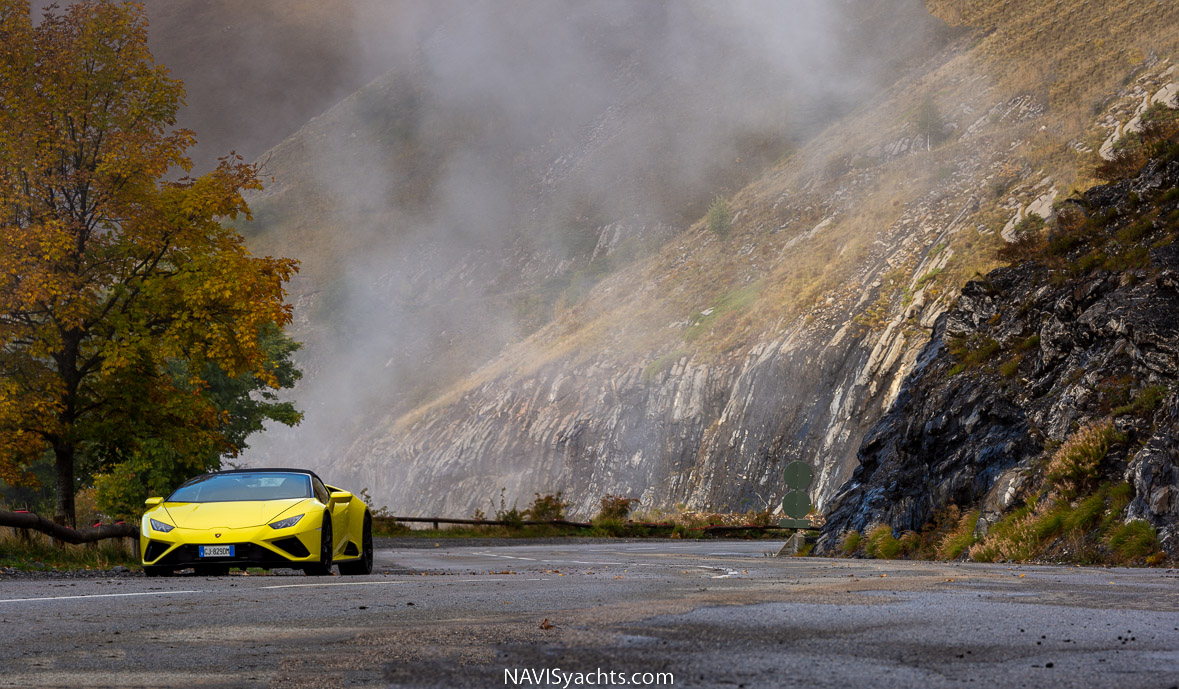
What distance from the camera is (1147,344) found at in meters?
17.5

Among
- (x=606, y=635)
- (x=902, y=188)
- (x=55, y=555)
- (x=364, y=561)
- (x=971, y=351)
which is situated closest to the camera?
(x=606, y=635)

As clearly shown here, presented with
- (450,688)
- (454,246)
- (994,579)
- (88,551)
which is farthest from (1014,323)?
(454,246)

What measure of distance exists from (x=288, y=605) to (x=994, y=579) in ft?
21.5

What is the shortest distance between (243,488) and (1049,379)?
48.1 ft

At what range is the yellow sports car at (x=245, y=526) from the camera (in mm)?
12289

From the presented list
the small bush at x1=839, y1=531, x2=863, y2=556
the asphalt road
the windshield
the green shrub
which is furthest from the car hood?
the small bush at x1=839, y1=531, x2=863, y2=556

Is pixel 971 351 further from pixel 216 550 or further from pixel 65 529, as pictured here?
pixel 65 529

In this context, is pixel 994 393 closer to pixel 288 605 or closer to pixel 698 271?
pixel 288 605

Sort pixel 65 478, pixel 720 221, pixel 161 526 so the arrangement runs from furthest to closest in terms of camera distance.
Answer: pixel 720 221, pixel 65 478, pixel 161 526

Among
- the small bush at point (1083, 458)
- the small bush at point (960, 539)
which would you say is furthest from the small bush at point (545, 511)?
the small bush at point (1083, 458)

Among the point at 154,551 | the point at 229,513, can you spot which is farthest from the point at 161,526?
the point at 229,513

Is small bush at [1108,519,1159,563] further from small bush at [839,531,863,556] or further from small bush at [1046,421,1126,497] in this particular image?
small bush at [839,531,863,556]

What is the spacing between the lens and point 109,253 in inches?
884

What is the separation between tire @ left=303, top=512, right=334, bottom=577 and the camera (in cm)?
1275
